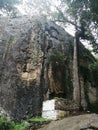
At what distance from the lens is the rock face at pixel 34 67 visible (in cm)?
1583

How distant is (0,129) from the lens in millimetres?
13023

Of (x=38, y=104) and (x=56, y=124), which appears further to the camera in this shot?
(x=38, y=104)

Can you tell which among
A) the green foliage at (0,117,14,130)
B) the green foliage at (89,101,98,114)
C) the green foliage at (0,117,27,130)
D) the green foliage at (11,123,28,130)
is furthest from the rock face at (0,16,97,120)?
the green foliage at (0,117,14,130)

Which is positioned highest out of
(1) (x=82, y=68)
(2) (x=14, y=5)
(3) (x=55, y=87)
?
(2) (x=14, y=5)

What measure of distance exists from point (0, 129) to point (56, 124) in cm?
289

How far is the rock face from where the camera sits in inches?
623

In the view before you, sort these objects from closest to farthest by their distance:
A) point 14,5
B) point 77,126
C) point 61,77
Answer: point 77,126 → point 14,5 → point 61,77

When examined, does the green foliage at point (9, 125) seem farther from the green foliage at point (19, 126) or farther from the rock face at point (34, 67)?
the rock face at point (34, 67)

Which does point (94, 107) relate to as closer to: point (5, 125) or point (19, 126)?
point (19, 126)

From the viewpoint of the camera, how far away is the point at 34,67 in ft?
54.8

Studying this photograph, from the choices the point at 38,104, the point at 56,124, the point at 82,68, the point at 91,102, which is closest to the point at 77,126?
the point at 56,124

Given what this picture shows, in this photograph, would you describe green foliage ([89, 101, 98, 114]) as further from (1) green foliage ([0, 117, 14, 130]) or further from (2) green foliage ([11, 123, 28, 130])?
(1) green foliage ([0, 117, 14, 130])

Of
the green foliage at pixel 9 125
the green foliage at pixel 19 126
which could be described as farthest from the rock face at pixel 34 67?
the green foliage at pixel 9 125

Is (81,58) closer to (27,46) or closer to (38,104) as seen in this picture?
(27,46)
